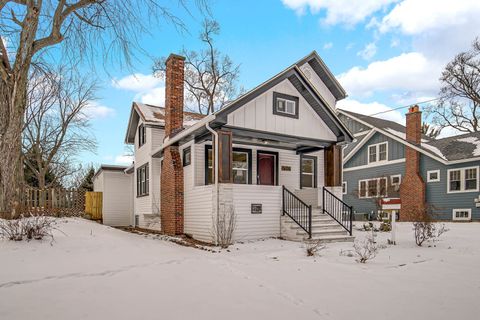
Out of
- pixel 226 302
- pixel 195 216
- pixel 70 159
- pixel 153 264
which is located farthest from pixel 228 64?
pixel 226 302

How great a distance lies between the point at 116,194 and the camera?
20234mm

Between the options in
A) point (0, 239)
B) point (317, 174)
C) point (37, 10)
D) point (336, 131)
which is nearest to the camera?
point (0, 239)

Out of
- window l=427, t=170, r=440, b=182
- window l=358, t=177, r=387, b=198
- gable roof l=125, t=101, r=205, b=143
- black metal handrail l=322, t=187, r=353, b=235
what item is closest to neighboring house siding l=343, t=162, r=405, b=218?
window l=358, t=177, r=387, b=198

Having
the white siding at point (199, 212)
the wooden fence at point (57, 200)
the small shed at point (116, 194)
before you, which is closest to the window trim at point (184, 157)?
the white siding at point (199, 212)

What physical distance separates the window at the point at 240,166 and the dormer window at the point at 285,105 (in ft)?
7.98

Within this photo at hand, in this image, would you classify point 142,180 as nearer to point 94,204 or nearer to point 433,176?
point 94,204

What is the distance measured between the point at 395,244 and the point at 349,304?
6.18m

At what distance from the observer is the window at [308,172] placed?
14719 millimetres

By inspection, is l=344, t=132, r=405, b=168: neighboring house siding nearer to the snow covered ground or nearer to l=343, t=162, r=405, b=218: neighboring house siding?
l=343, t=162, r=405, b=218: neighboring house siding

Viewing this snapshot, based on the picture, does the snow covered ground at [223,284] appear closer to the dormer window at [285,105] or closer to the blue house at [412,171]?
the dormer window at [285,105]

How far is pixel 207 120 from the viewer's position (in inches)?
396

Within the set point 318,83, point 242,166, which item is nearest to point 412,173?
point 318,83

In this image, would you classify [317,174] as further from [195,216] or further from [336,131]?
[195,216]

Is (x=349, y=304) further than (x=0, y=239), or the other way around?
(x=0, y=239)
